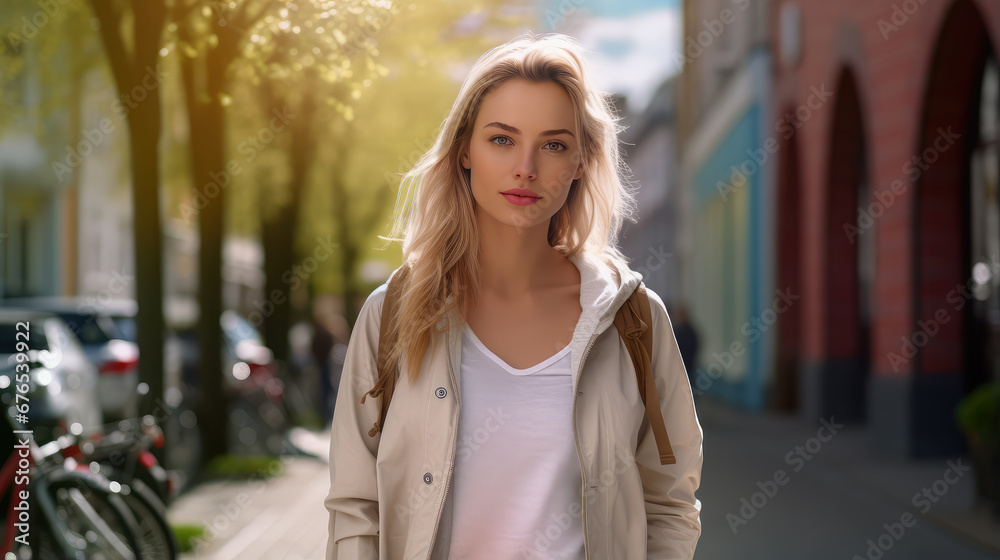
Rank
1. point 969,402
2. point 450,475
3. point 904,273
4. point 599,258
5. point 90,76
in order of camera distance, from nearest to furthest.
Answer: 1. point 450,475
2. point 599,258
3. point 969,402
4. point 904,273
5. point 90,76

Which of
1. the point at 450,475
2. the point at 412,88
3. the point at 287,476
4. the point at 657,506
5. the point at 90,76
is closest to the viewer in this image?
the point at 450,475

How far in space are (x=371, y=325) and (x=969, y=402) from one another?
25.1ft

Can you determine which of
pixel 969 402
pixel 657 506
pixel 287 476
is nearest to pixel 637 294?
pixel 657 506

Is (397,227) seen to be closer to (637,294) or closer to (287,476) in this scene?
(637,294)

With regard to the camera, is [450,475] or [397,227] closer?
[450,475]

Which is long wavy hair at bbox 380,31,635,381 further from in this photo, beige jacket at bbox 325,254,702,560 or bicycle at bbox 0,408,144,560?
bicycle at bbox 0,408,144,560

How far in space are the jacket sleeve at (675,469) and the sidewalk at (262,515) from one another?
16.2ft

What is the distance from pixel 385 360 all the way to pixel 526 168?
0.54 metres

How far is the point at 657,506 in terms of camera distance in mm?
2492

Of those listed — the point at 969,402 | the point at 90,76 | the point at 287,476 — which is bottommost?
the point at 287,476

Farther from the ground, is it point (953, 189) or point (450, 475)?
point (953, 189)

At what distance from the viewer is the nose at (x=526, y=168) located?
2.42 metres

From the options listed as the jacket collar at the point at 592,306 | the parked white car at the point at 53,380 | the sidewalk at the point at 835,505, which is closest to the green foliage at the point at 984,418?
the sidewalk at the point at 835,505

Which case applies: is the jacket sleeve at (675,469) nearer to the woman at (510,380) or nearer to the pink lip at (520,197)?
the woman at (510,380)
